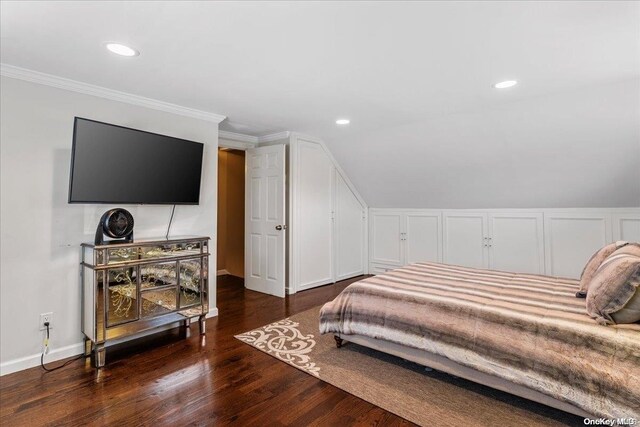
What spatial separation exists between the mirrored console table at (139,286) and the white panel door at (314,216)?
5.85 feet

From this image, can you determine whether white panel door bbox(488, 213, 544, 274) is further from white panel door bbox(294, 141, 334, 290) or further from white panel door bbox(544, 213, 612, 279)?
white panel door bbox(294, 141, 334, 290)

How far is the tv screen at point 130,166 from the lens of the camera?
261 cm

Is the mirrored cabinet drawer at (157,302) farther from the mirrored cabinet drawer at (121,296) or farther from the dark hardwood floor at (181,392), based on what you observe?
the dark hardwood floor at (181,392)

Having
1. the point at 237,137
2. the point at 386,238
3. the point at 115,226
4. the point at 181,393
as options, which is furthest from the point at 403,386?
the point at 237,137

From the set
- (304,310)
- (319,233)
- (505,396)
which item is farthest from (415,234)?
(505,396)

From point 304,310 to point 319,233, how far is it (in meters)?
1.44

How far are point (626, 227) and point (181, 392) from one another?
492cm

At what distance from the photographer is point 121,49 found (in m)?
2.22

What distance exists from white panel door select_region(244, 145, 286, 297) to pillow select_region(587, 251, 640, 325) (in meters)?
3.40

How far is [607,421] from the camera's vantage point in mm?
1600

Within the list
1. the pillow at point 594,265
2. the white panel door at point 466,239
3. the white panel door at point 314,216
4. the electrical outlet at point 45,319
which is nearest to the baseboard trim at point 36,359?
the electrical outlet at point 45,319

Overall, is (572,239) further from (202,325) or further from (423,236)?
(202,325)

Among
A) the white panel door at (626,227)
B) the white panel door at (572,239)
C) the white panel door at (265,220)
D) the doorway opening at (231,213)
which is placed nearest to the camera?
the white panel door at (626,227)

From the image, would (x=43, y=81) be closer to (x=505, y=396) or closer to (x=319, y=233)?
(x=319, y=233)
